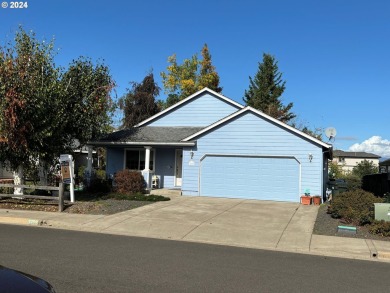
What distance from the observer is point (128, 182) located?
62.6ft

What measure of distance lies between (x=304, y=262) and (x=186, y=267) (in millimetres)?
2481

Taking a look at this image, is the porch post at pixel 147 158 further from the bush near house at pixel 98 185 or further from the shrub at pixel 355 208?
the shrub at pixel 355 208

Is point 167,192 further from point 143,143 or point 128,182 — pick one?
point 143,143

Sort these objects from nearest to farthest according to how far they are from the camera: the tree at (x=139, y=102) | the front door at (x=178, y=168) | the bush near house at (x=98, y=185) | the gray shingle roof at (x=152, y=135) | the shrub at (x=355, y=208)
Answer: the shrub at (x=355, y=208) → the bush near house at (x=98, y=185) → the gray shingle roof at (x=152, y=135) → the front door at (x=178, y=168) → the tree at (x=139, y=102)

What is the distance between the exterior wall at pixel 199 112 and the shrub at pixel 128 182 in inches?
242

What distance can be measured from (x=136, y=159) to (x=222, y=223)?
37.3 feet

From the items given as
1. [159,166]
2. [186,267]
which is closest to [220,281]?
[186,267]

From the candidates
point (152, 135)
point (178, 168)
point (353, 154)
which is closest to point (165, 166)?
point (178, 168)

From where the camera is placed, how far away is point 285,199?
61.9 feet

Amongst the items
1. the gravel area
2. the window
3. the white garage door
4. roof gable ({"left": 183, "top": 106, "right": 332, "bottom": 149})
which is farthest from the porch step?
the gravel area

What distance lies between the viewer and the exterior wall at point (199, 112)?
24.0 meters

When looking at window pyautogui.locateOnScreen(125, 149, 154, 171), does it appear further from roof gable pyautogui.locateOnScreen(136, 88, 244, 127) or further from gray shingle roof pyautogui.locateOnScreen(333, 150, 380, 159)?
gray shingle roof pyautogui.locateOnScreen(333, 150, 380, 159)

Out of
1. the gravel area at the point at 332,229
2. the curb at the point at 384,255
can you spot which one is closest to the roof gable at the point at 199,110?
the gravel area at the point at 332,229

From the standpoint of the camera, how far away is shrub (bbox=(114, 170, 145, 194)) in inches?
751
